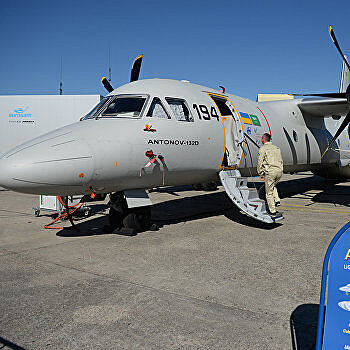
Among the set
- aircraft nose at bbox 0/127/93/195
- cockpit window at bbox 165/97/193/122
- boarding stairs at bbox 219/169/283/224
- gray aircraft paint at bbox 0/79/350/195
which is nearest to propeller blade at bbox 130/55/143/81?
gray aircraft paint at bbox 0/79/350/195

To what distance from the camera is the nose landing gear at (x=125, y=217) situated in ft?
25.7

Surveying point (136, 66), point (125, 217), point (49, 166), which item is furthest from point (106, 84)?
point (49, 166)

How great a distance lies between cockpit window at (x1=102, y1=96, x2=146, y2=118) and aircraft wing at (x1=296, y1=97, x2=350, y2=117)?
8.09 meters

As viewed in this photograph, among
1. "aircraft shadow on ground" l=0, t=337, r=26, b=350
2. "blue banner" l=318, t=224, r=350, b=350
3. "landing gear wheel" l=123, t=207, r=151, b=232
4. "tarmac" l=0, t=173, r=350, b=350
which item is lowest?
"tarmac" l=0, t=173, r=350, b=350

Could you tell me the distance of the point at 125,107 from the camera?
7535 mm

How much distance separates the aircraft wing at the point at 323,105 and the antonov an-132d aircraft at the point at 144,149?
2.50m

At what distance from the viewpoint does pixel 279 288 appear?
4605mm

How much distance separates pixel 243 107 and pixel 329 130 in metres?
7.49

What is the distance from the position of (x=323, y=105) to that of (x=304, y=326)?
37.0 ft

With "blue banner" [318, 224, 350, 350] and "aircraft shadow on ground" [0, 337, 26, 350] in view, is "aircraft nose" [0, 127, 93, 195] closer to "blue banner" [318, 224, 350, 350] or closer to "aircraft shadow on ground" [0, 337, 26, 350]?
"aircraft shadow on ground" [0, 337, 26, 350]

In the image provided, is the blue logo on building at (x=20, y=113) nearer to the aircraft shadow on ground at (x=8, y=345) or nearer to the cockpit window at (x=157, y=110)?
the cockpit window at (x=157, y=110)

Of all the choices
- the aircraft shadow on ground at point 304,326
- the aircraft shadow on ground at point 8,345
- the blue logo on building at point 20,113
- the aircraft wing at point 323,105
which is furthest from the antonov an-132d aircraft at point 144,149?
the blue logo on building at point 20,113

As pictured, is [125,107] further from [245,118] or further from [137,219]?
[245,118]

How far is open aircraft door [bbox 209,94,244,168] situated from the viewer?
9.45m
